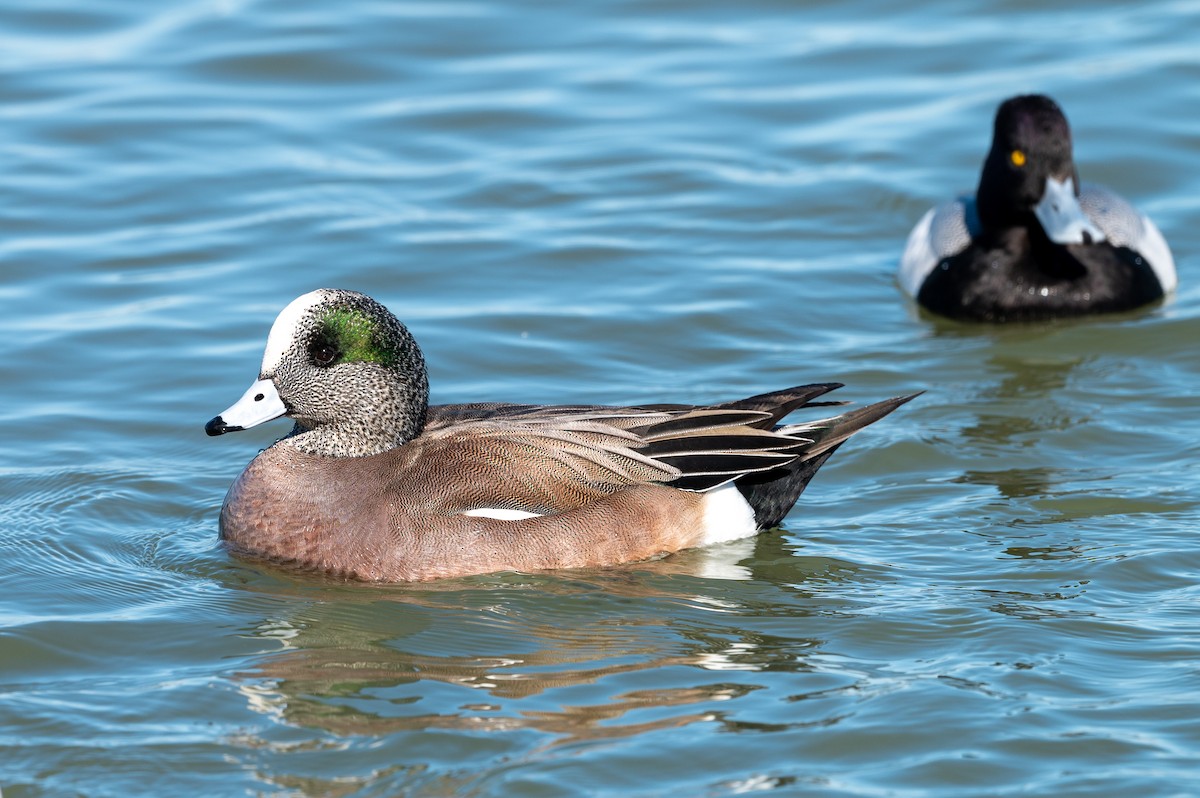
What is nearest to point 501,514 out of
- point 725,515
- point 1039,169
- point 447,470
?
point 447,470

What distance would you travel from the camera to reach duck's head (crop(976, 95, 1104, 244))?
9766 mm

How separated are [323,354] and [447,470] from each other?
617 mm

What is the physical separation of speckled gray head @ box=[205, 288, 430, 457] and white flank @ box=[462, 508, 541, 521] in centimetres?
45

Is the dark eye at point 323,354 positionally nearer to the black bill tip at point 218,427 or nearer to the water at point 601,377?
the black bill tip at point 218,427

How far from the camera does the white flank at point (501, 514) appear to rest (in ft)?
20.7

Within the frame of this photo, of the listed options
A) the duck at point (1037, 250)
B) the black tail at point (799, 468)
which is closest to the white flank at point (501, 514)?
the black tail at point (799, 468)

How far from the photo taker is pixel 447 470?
6352 mm

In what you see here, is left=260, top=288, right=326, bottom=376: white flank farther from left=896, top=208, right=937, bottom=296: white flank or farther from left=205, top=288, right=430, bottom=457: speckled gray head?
left=896, top=208, right=937, bottom=296: white flank

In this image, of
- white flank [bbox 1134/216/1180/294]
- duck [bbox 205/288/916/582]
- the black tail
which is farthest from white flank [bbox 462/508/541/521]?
white flank [bbox 1134/216/1180/294]

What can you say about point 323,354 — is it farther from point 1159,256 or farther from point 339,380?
point 1159,256

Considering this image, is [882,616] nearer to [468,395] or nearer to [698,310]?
[468,395]

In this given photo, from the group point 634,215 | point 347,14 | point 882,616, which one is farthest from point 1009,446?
point 347,14

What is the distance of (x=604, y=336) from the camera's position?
9180 millimetres

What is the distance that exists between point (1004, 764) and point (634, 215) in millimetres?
6445
